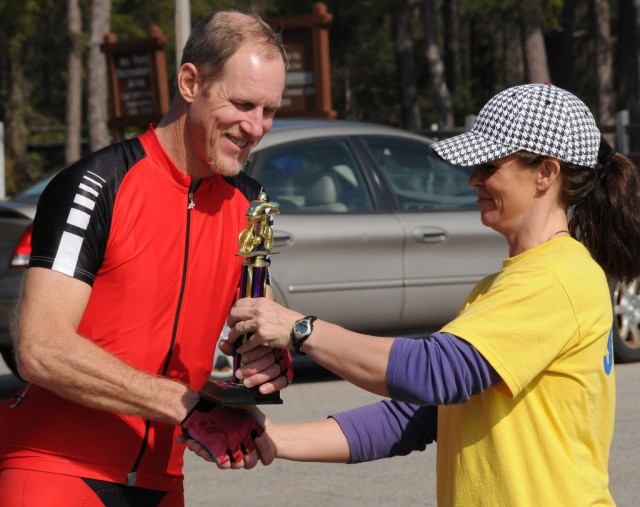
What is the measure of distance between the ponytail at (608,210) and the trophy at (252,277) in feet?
2.23

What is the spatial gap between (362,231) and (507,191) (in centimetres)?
578

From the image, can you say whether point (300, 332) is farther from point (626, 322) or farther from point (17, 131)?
point (17, 131)

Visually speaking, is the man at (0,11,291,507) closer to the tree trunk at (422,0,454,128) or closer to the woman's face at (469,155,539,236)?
the woman's face at (469,155,539,236)

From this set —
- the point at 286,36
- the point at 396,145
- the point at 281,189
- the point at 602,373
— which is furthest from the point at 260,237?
the point at 286,36

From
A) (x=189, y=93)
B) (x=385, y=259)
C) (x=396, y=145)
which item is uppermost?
(x=189, y=93)

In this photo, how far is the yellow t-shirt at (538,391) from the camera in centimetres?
269

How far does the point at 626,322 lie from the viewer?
9.65 metres

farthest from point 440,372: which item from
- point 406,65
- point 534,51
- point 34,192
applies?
point 406,65

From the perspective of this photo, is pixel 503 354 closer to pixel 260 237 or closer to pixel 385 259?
pixel 260 237

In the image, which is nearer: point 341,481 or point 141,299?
point 141,299

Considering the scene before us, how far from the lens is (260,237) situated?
302 centimetres

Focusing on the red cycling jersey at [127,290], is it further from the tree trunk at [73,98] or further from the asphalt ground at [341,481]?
the tree trunk at [73,98]

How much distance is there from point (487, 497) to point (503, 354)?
1.06ft

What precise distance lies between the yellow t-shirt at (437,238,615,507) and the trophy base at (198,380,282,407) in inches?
16.5
